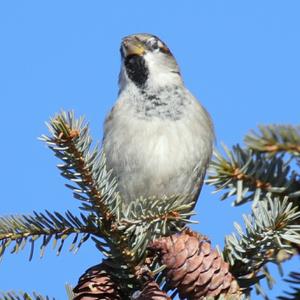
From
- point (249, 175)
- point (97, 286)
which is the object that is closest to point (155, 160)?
point (97, 286)

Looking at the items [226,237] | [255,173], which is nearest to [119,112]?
[226,237]

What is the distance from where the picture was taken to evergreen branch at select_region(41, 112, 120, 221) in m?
1.94

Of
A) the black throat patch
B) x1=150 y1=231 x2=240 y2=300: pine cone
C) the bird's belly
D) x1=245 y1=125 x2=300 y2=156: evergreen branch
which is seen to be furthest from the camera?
the black throat patch

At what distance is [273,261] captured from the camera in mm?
2244

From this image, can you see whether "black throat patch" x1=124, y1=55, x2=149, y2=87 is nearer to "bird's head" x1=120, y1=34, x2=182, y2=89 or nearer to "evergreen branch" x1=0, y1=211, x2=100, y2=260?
"bird's head" x1=120, y1=34, x2=182, y2=89

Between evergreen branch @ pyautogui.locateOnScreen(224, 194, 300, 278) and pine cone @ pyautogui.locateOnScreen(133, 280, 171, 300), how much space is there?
351 mm

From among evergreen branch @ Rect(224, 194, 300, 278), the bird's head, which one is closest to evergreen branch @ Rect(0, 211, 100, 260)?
evergreen branch @ Rect(224, 194, 300, 278)

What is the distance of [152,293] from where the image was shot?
6.63 feet

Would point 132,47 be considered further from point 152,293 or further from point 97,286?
point 152,293

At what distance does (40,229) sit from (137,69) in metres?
2.57

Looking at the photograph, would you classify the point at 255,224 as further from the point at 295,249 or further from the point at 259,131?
the point at 259,131

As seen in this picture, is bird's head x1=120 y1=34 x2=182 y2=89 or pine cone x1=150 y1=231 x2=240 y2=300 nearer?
pine cone x1=150 y1=231 x2=240 y2=300

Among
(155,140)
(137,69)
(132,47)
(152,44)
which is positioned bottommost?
(155,140)

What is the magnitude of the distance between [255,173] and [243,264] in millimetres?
969
